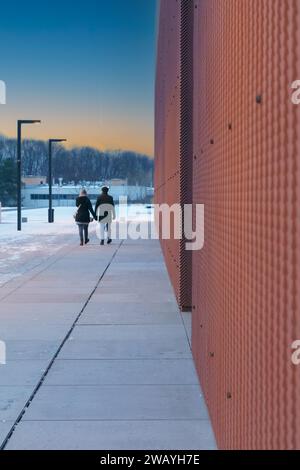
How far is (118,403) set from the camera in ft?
18.7

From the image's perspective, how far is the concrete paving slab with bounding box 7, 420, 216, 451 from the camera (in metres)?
4.67

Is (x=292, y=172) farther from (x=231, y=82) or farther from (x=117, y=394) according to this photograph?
(x=117, y=394)

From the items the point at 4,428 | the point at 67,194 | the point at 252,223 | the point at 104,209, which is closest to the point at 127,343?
the point at 4,428

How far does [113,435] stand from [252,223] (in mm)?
2277

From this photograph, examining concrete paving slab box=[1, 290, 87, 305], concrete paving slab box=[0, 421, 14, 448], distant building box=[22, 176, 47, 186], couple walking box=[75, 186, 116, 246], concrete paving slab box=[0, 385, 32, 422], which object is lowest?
concrete paving slab box=[1, 290, 87, 305]

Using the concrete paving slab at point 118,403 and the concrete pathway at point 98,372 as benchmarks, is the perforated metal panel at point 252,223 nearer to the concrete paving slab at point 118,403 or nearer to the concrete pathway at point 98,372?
the concrete paving slab at point 118,403

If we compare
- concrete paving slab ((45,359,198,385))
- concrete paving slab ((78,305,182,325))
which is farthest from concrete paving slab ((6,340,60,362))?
concrete paving slab ((78,305,182,325))

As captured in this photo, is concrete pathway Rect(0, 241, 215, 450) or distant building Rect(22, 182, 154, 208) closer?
concrete pathway Rect(0, 241, 215, 450)

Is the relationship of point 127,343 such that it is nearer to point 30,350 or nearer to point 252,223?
point 30,350

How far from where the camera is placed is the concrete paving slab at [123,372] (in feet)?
21.0

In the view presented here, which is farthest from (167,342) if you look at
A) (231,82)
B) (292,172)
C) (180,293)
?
(292,172)

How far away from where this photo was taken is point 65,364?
7.06 meters

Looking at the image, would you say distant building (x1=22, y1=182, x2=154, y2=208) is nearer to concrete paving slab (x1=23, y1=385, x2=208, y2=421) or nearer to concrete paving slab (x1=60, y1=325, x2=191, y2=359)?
concrete paving slab (x1=60, y1=325, x2=191, y2=359)

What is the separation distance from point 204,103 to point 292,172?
3.63m
